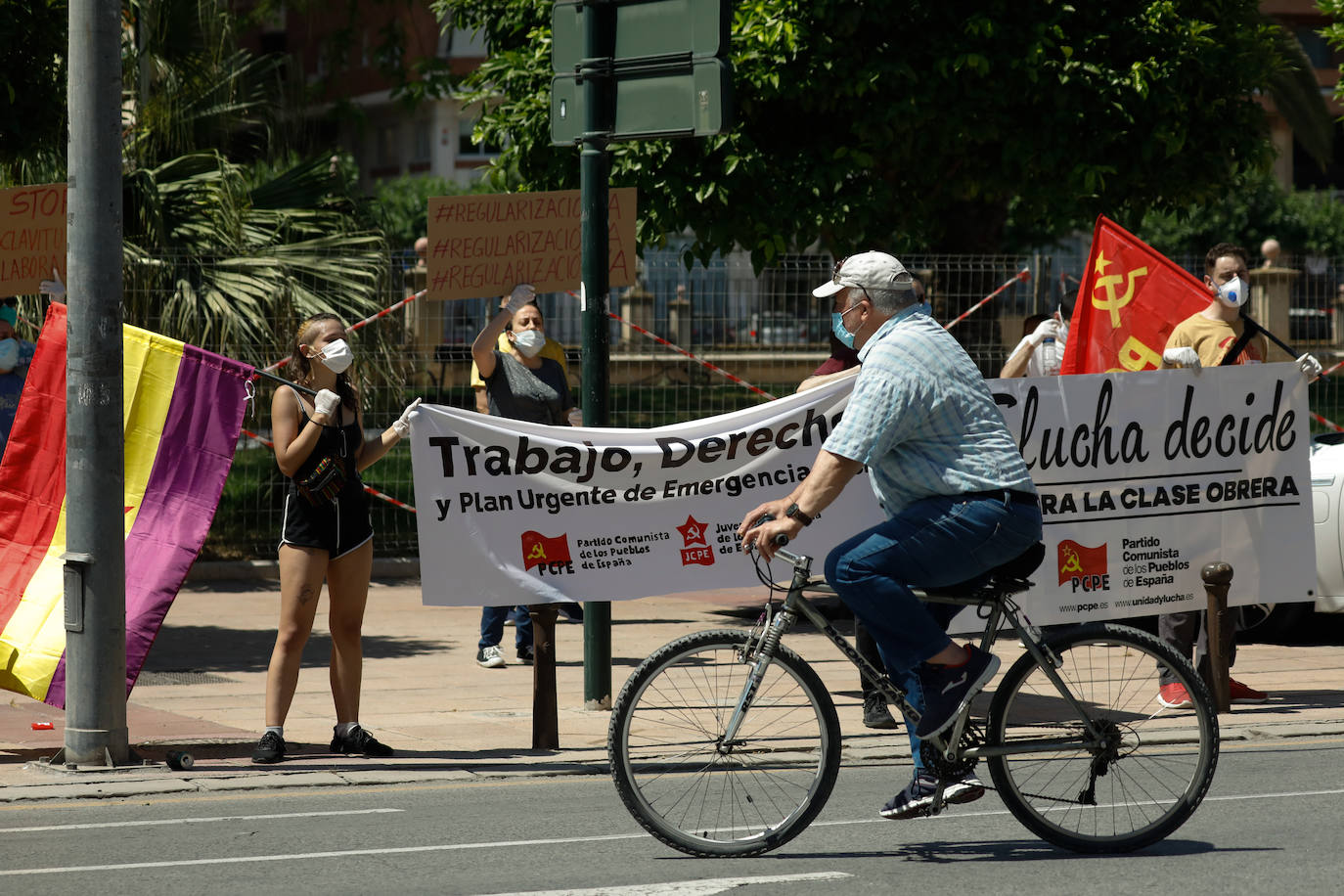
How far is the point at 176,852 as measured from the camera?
607cm

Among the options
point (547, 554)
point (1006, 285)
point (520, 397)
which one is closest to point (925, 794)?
point (547, 554)

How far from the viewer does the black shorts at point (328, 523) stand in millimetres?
7637

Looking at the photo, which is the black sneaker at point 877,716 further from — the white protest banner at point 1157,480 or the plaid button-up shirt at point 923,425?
the plaid button-up shirt at point 923,425

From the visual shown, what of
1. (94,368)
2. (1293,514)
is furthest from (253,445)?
(1293,514)

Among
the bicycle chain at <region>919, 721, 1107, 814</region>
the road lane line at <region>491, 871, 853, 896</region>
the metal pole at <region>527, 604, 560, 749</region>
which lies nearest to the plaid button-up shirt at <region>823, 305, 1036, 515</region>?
the bicycle chain at <region>919, 721, 1107, 814</region>

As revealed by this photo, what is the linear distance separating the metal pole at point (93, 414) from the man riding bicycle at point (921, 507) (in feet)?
10.2

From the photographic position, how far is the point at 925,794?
19.1 ft

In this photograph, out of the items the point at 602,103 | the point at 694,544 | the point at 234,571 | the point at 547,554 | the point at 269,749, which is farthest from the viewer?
the point at 234,571

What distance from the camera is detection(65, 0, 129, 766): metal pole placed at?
7422mm

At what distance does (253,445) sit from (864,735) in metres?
7.19

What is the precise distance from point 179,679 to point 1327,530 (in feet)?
21.2

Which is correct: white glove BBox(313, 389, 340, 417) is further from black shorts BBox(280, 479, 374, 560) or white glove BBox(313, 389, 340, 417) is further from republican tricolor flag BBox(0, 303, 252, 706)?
republican tricolor flag BBox(0, 303, 252, 706)

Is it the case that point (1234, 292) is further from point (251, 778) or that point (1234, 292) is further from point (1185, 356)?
point (251, 778)

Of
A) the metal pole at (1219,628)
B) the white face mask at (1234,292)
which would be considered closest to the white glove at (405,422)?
the metal pole at (1219,628)
